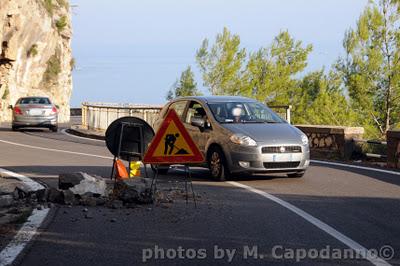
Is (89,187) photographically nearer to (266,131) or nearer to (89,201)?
(89,201)

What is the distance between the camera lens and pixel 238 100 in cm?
1371

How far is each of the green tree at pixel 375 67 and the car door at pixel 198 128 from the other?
26.4 metres

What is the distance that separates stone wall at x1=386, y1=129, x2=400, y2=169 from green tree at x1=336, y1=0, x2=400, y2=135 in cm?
2386

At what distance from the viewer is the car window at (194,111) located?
533 inches

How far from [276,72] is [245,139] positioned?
5437 centimetres

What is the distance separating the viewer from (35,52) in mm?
56250

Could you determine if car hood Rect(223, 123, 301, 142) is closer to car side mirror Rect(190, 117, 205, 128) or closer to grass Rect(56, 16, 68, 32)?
car side mirror Rect(190, 117, 205, 128)

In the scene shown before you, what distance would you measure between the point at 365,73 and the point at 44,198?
3197cm

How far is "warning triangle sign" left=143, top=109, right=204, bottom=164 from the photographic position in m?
9.51

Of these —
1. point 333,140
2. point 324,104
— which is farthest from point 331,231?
point 324,104

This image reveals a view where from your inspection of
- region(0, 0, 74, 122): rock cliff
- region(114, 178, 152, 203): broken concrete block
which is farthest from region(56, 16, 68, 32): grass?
region(114, 178, 152, 203): broken concrete block

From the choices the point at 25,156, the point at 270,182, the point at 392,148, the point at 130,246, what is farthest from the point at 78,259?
the point at 25,156

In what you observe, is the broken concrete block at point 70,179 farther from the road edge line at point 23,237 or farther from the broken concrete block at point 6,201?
the road edge line at point 23,237

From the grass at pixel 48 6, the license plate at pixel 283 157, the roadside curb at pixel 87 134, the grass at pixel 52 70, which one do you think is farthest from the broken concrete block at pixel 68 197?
the grass at pixel 52 70
